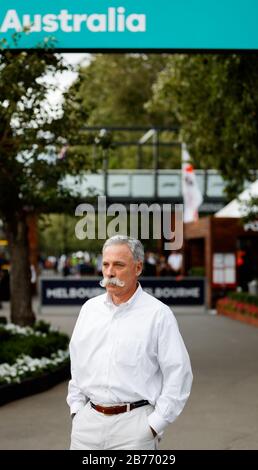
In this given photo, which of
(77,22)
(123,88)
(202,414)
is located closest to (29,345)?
(202,414)

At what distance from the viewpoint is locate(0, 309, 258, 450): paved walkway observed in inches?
283

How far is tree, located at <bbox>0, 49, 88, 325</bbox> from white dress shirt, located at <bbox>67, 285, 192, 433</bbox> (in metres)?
5.49

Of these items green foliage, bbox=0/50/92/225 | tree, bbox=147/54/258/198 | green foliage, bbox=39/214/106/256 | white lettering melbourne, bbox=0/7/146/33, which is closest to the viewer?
white lettering melbourne, bbox=0/7/146/33

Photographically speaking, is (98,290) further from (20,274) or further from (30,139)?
(30,139)

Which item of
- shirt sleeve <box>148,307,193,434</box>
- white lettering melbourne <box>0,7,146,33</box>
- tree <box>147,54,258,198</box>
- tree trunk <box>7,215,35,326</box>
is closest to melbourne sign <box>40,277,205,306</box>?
tree <box>147,54,258,198</box>

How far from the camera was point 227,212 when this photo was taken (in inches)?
996

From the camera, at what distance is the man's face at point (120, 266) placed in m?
3.96

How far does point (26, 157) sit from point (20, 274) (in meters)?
2.03

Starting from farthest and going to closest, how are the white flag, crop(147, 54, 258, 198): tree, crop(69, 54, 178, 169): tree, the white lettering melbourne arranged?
crop(69, 54, 178, 169): tree < the white flag < crop(147, 54, 258, 198): tree < the white lettering melbourne

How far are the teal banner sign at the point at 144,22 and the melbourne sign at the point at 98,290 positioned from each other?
14676mm

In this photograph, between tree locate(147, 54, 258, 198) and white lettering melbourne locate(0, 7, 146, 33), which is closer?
white lettering melbourne locate(0, 7, 146, 33)

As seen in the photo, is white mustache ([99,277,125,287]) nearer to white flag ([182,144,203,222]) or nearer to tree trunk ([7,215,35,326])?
tree trunk ([7,215,35,326])

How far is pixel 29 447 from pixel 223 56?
38.0 feet
